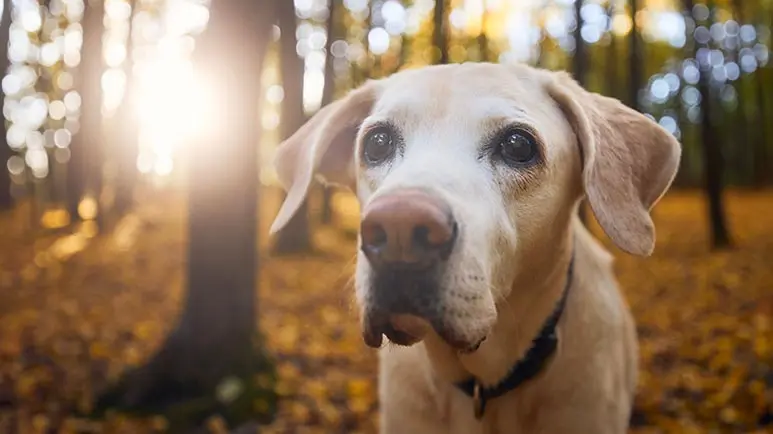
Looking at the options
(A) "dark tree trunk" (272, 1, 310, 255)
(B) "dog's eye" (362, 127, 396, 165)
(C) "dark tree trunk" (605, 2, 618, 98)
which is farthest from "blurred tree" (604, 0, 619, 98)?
(B) "dog's eye" (362, 127, 396, 165)

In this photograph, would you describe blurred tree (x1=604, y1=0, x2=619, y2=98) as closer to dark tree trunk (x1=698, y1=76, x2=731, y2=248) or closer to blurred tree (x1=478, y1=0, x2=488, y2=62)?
blurred tree (x1=478, y1=0, x2=488, y2=62)

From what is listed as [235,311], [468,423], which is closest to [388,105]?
[468,423]

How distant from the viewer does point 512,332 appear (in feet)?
8.33

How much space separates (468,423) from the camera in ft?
8.46

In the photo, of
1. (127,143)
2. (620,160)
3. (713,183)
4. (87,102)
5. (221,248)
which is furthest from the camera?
(127,143)

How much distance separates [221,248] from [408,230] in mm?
3549

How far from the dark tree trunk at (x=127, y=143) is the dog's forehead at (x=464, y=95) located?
18.8 metres

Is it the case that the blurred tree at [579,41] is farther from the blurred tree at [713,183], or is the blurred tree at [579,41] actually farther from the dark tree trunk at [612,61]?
the dark tree trunk at [612,61]

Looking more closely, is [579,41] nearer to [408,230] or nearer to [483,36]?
[483,36]

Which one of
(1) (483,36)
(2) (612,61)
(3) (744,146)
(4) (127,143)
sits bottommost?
(4) (127,143)

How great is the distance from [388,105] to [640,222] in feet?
3.25

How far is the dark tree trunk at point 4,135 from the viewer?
17281 millimetres

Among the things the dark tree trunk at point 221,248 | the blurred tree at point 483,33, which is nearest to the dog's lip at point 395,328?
the dark tree trunk at point 221,248

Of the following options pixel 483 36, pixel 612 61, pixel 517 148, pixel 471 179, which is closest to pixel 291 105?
pixel 483 36
